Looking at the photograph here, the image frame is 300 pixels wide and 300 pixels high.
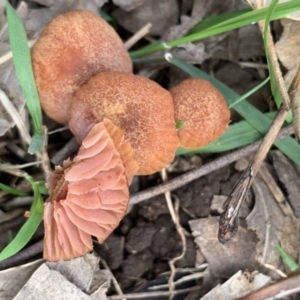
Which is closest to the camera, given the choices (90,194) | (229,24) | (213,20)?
(90,194)

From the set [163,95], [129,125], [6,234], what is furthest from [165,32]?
[6,234]

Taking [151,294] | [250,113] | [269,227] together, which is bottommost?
[151,294]

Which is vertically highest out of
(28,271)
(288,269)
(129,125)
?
(129,125)

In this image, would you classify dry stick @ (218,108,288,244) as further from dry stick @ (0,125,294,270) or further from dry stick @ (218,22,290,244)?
dry stick @ (0,125,294,270)

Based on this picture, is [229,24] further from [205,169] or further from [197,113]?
[205,169]

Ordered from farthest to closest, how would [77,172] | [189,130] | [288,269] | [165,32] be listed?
[165,32], [288,269], [189,130], [77,172]

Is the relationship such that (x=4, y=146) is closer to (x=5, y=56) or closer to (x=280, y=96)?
(x=5, y=56)

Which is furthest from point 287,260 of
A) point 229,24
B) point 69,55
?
point 69,55
